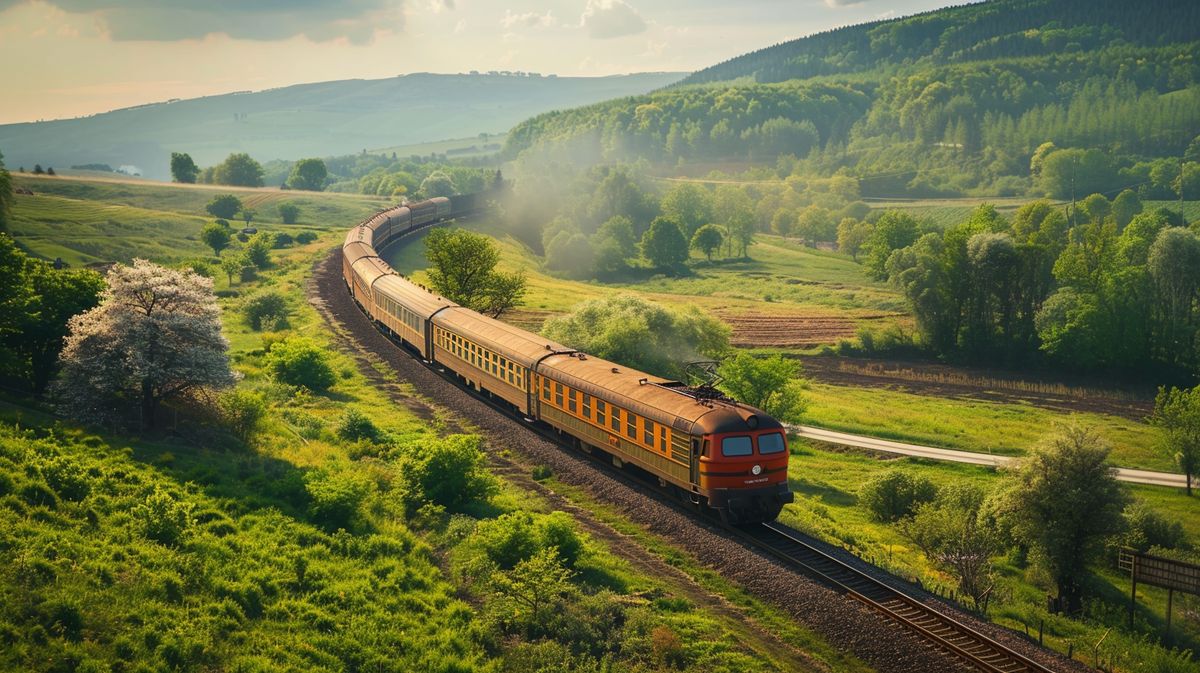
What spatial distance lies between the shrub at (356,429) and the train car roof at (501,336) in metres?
6.92

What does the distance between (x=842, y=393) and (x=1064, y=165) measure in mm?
143524

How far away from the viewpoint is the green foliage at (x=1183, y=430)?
5084 cm

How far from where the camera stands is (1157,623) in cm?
3148

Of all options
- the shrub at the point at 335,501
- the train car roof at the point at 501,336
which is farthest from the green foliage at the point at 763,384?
the shrub at the point at 335,501

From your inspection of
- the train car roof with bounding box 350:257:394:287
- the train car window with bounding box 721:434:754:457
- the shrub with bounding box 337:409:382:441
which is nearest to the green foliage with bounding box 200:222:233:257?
the train car roof with bounding box 350:257:394:287

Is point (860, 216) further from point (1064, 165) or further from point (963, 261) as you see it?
point (963, 261)

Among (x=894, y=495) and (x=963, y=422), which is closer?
(x=894, y=495)

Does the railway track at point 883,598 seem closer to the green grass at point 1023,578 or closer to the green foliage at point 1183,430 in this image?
the green grass at point 1023,578

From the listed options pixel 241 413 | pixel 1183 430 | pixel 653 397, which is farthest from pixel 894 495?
pixel 241 413

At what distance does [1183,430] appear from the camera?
5150cm

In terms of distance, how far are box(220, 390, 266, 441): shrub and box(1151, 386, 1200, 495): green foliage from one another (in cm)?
4664

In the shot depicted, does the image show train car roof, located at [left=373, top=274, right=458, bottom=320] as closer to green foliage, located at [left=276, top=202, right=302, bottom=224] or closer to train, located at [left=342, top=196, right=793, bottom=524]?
train, located at [left=342, top=196, right=793, bottom=524]

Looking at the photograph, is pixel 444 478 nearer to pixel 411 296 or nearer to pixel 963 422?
pixel 411 296

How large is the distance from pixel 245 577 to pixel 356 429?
599 inches
